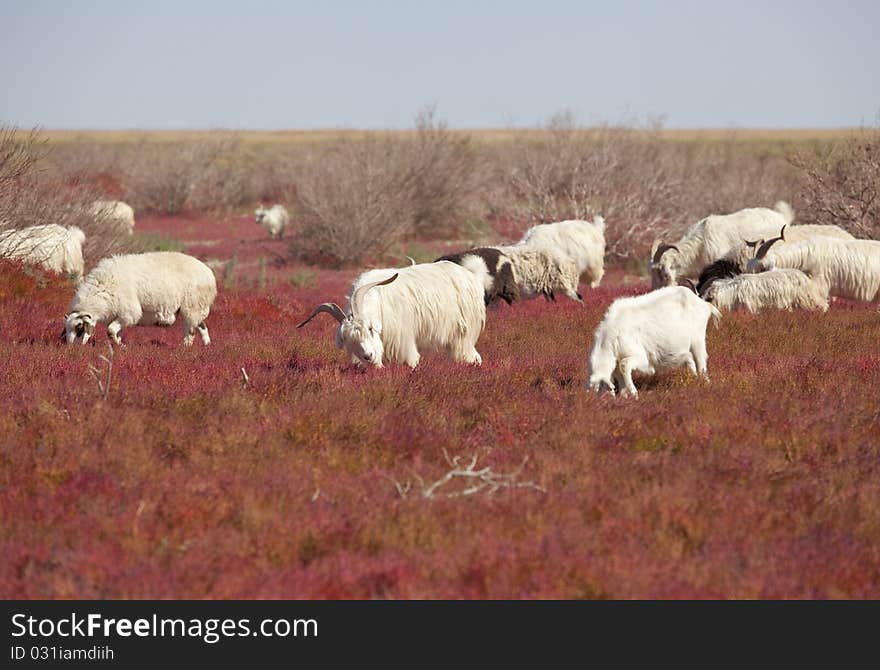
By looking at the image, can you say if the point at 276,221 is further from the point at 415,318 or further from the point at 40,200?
the point at 415,318

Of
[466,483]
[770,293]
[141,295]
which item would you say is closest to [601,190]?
[770,293]

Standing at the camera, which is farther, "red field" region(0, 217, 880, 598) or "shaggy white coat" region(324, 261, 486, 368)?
"shaggy white coat" region(324, 261, 486, 368)

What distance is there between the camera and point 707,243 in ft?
61.3

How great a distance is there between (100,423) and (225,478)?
4.80ft

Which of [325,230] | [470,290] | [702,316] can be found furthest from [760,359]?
[325,230]

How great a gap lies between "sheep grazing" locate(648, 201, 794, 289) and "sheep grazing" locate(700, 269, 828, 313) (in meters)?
3.71

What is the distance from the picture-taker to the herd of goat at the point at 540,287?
9094mm

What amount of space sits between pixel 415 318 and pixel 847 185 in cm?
1404

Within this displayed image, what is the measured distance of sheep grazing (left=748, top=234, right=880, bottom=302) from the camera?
14555mm

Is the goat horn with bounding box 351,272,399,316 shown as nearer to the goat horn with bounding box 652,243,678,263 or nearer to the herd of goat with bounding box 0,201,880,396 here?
the herd of goat with bounding box 0,201,880,396

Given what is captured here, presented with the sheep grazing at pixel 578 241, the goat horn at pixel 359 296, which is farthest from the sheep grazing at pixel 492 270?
the goat horn at pixel 359 296

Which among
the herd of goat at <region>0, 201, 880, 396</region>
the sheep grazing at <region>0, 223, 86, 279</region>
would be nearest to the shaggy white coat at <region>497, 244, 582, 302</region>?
the herd of goat at <region>0, 201, 880, 396</region>

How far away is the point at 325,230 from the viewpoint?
28266 mm
